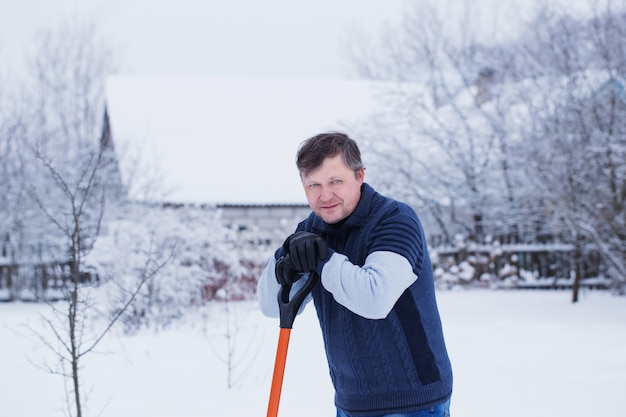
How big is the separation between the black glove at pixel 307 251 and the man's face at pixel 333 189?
0.59ft

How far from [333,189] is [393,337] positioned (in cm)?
48

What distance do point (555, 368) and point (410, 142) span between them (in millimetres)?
9502

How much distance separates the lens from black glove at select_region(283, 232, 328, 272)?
189 centimetres

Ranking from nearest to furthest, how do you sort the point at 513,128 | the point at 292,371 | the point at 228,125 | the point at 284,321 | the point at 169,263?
the point at 284,321
the point at 292,371
the point at 169,263
the point at 513,128
the point at 228,125

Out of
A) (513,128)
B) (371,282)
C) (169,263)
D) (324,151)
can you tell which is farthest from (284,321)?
(513,128)

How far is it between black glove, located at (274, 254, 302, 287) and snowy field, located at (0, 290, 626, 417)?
2.25m

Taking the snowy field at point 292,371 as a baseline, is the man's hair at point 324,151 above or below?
above

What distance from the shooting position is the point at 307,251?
189 cm

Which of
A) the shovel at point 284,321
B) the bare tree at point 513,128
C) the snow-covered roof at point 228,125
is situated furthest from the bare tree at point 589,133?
the shovel at point 284,321

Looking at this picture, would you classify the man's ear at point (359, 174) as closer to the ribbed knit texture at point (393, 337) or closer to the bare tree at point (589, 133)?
the ribbed knit texture at point (393, 337)

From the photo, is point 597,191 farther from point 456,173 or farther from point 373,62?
point 373,62

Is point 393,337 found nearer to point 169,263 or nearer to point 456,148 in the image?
point 169,263

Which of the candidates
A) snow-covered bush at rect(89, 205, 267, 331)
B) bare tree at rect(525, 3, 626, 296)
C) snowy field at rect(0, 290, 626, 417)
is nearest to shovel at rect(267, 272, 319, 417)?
snowy field at rect(0, 290, 626, 417)

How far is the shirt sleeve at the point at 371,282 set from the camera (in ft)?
5.87
